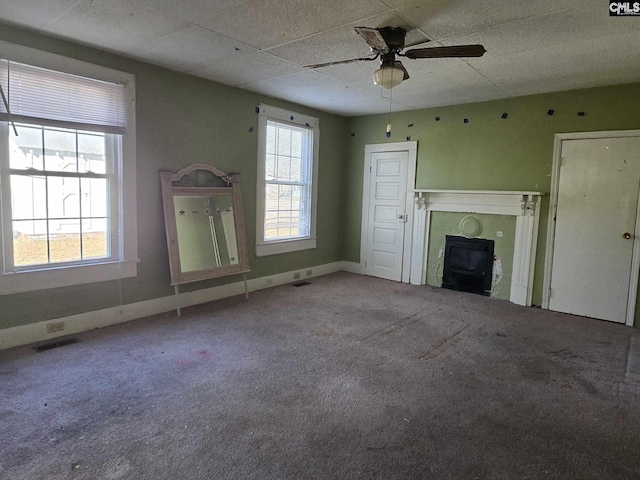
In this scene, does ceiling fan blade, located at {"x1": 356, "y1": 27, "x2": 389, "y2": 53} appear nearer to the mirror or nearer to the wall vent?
the mirror

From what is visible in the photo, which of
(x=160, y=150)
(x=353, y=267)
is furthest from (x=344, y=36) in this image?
(x=353, y=267)

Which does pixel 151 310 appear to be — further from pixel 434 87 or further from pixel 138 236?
pixel 434 87

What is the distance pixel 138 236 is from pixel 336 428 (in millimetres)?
2765

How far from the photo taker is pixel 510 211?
483 cm

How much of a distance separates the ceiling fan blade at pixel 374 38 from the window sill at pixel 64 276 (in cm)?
293

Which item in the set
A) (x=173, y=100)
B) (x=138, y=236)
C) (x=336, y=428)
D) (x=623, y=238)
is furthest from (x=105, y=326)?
(x=623, y=238)

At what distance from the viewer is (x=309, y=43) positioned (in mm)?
3188

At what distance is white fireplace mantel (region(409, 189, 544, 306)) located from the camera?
184 inches

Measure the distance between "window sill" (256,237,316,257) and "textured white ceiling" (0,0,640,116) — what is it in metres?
2.00

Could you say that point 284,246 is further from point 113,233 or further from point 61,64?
point 61,64

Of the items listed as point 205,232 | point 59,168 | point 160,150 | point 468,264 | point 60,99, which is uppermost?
point 60,99

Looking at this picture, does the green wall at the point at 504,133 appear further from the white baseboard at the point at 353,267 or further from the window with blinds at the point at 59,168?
the window with blinds at the point at 59,168

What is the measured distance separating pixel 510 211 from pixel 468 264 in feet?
2.83

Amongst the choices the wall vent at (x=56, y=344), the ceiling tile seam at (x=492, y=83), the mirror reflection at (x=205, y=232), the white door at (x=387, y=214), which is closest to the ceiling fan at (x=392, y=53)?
the ceiling tile seam at (x=492, y=83)
